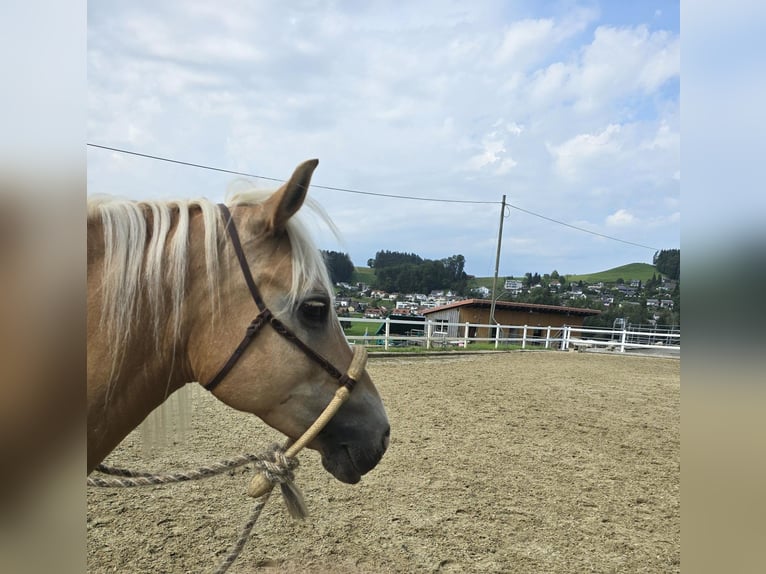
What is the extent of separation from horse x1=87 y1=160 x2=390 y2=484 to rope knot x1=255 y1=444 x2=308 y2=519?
0.30 feet

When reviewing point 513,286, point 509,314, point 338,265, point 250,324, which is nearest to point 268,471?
point 250,324

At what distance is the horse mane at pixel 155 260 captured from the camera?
3.91 ft

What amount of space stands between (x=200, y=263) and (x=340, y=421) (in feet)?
2.18

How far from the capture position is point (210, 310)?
1.28 meters

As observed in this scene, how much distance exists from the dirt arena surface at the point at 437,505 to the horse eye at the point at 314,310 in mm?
773

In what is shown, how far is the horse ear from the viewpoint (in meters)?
1.22

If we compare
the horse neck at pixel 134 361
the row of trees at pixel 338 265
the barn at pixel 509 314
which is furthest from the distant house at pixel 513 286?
the horse neck at pixel 134 361

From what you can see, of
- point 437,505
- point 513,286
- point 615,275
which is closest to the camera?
point 437,505

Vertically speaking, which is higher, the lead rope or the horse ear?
the horse ear

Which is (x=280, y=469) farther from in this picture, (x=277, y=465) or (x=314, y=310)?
(x=314, y=310)

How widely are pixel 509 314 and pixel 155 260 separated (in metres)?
25.2

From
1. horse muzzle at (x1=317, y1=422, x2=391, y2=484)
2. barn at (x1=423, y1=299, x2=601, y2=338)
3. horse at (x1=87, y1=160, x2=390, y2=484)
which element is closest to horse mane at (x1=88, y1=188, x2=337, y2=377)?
horse at (x1=87, y1=160, x2=390, y2=484)

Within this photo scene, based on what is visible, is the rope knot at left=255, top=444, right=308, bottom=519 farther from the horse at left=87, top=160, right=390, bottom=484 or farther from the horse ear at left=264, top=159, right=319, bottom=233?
the horse ear at left=264, top=159, right=319, bottom=233

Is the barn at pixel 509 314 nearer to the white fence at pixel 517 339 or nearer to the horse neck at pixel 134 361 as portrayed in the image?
the white fence at pixel 517 339
